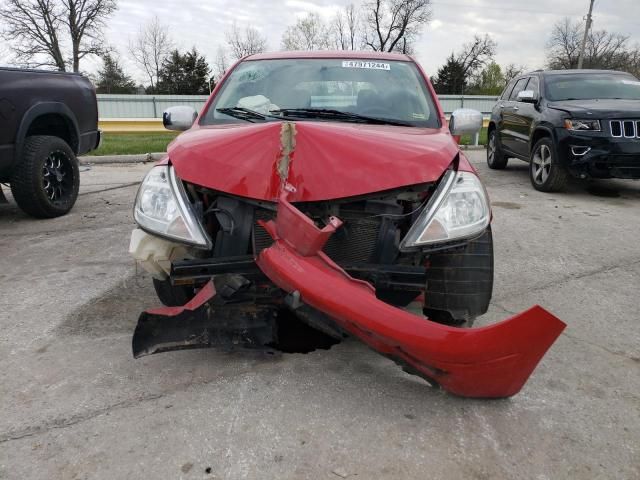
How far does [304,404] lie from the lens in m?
2.37

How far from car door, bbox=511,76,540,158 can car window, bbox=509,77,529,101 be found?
0.16m

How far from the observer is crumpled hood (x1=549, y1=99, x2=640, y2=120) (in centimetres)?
Answer: 666

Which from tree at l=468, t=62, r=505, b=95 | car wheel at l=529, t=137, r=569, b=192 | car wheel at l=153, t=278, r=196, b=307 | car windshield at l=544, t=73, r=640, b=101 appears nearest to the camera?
car wheel at l=153, t=278, r=196, b=307

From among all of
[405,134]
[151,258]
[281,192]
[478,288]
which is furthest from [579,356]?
[151,258]

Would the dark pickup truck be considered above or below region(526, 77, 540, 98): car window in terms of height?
below

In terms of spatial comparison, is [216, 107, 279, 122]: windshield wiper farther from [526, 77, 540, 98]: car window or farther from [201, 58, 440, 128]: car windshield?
[526, 77, 540, 98]: car window

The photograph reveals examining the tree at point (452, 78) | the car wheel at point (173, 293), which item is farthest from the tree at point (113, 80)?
the car wheel at point (173, 293)

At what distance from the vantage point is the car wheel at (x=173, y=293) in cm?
281

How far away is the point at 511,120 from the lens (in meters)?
8.87

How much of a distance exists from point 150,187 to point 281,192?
77cm

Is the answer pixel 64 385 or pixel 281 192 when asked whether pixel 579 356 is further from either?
pixel 64 385

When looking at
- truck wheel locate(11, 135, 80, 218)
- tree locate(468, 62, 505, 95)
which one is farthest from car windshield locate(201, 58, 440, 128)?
tree locate(468, 62, 505, 95)

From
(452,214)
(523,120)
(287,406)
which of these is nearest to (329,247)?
(452,214)

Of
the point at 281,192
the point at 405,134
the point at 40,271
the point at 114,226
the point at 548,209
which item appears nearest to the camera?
the point at 281,192
